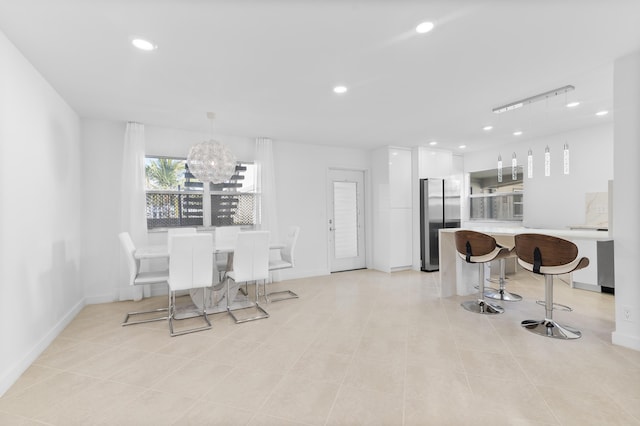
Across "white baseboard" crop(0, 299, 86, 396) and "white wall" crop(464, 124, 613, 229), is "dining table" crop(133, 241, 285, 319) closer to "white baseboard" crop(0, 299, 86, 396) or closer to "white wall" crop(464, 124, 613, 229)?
"white baseboard" crop(0, 299, 86, 396)

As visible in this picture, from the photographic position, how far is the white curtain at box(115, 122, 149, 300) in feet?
13.9

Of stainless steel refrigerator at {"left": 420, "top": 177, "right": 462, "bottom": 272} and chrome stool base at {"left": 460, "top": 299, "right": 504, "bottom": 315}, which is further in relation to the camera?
stainless steel refrigerator at {"left": 420, "top": 177, "right": 462, "bottom": 272}

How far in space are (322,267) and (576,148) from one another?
4889 millimetres

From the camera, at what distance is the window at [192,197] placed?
460cm

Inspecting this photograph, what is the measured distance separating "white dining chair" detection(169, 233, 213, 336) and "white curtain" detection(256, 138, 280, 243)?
6.10ft

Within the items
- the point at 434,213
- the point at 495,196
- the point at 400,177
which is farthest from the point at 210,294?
the point at 495,196

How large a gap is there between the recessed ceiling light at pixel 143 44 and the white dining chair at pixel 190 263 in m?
1.74

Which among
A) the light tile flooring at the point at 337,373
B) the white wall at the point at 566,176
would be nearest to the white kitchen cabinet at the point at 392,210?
the white wall at the point at 566,176

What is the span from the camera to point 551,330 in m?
2.96

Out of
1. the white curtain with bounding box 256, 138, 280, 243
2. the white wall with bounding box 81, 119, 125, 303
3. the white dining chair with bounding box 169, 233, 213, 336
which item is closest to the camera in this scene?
the white dining chair with bounding box 169, 233, 213, 336

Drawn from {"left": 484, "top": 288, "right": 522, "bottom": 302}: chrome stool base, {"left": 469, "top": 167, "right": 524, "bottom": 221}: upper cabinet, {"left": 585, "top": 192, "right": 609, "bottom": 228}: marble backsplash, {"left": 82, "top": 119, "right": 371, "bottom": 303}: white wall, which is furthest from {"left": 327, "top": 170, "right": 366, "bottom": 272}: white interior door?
{"left": 585, "top": 192, "right": 609, "bottom": 228}: marble backsplash

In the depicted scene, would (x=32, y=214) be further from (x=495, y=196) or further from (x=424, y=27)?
(x=495, y=196)

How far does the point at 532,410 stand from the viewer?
1.84 m

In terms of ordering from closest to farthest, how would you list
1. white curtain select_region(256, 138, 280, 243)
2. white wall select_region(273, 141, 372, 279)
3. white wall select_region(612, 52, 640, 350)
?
white wall select_region(612, 52, 640, 350), white curtain select_region(256, 138, 280, 243), white wall select_region(273, 141, 372, 279)
